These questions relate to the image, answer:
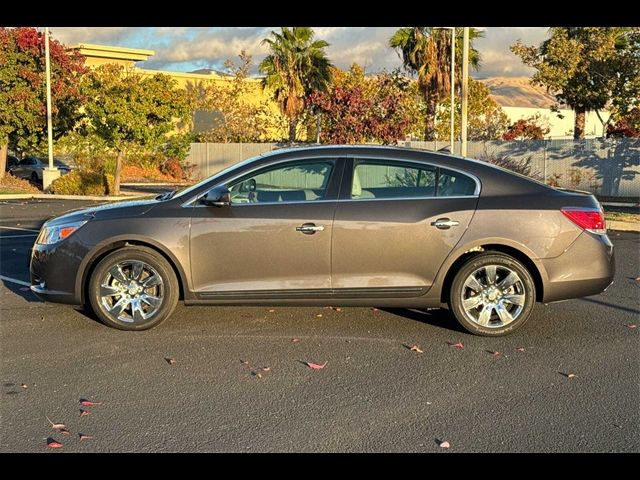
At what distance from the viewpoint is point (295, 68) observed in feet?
110

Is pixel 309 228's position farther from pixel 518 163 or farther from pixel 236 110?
pixel 236 110

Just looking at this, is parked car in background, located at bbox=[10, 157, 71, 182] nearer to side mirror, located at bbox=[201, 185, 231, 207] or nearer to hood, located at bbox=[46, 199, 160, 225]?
hood, located at bbox=[46, 199, 160, 225]

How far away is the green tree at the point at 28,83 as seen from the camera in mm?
25766

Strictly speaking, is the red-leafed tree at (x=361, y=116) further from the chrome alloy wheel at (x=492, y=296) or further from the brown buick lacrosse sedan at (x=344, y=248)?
the chrome alloy wheel at (x=492, y=296)

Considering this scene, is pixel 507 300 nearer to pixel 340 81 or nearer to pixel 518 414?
pixel 518 414

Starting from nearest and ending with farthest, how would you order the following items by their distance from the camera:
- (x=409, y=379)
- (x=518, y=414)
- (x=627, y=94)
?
(x=518, y=414)
(x=409, y=379)
(x=627, y=94)

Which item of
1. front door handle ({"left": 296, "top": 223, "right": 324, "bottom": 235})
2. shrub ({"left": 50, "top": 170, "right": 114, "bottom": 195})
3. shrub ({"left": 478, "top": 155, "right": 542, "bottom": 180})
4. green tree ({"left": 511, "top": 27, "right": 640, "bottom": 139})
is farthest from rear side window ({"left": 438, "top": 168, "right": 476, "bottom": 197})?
shrub ({"left": 50, "top": 170, "right": 114, "bottom": 195})

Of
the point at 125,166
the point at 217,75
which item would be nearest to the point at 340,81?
the point at 217,75

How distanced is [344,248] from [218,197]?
118 cm

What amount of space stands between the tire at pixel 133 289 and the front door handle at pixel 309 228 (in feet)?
3.95

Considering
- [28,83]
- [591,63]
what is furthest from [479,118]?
[28,83]

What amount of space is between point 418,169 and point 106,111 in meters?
19.1

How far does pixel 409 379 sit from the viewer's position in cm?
489

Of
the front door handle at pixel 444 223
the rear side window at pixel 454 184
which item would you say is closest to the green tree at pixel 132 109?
the rear side window at pixel 454 184
